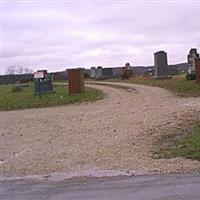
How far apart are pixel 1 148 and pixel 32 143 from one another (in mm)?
843

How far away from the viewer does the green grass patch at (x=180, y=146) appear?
34.7 ft

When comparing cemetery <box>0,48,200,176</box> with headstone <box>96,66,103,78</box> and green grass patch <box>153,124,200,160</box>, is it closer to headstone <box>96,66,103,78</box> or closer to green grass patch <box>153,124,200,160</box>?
green grass patch <box>153,124,200,160</box>

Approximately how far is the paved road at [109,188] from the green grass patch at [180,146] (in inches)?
74.9

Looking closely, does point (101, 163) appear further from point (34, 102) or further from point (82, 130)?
point (34, 102)

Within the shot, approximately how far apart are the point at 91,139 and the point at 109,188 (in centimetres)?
569

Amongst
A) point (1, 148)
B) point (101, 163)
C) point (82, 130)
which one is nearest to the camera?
point (101, 163)

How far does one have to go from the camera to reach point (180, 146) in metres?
11.4

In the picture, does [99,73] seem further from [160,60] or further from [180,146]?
[180,146]

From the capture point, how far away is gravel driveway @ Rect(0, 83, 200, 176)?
10.2 metres

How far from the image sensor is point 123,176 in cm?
905

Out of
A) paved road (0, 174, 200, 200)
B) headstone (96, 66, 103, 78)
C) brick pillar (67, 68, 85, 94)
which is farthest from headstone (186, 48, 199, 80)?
headstone (96, 66, 103, 78)

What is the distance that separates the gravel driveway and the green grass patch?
10.9 inches

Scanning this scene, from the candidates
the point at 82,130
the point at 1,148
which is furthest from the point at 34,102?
the point at 1,148

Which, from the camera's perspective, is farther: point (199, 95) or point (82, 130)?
point (199, 95)
